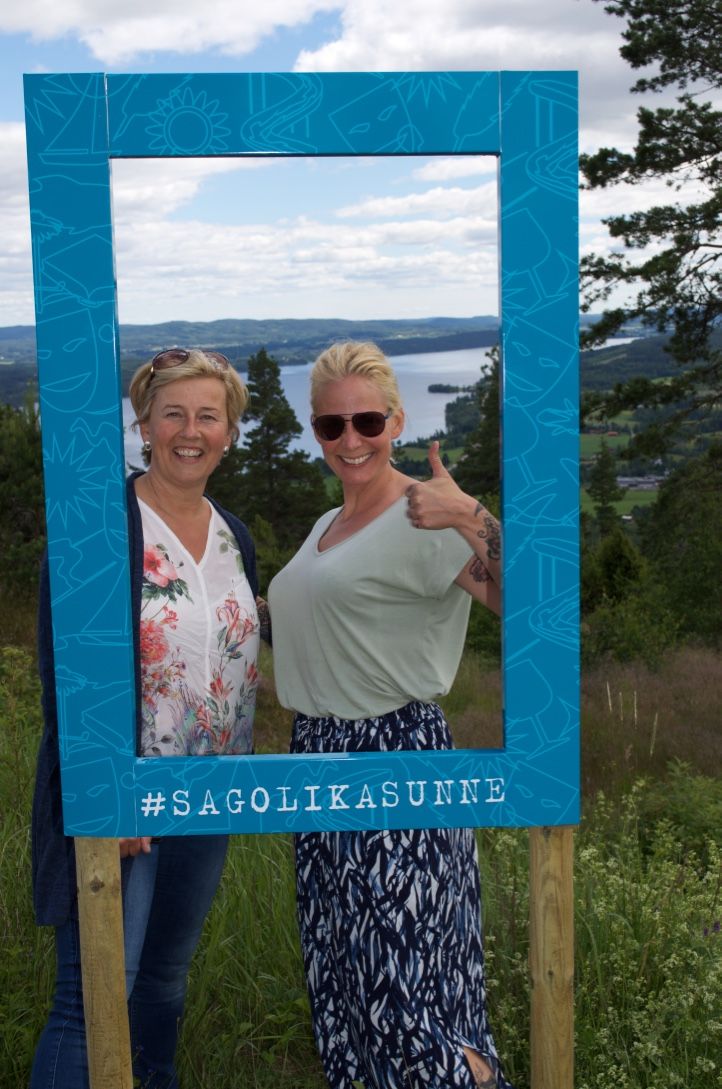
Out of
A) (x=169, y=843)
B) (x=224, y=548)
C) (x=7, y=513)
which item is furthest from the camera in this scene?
(x=7, y=513)

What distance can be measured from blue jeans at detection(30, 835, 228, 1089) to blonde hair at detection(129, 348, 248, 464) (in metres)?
1.08

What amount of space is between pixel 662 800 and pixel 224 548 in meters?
5.01

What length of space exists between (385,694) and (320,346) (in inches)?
30.8

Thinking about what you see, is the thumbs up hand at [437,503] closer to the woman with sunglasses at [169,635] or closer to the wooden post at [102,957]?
the woman with sunglasses at [169,635]

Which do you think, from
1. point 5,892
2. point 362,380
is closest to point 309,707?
point 362,380

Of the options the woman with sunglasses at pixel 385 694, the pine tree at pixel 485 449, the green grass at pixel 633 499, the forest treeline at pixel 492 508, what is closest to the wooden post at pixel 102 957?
the woman with sunglasses at pixel 385 694

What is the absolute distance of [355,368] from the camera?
2.32 m

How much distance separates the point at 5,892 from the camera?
12.5 ft

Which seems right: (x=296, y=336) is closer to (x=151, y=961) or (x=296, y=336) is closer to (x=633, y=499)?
(x=151, y=961)

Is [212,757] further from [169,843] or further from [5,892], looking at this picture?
[5,892]

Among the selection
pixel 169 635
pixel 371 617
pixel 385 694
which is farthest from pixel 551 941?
pixel 169 635

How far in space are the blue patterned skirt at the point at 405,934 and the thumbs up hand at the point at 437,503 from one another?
0.45m

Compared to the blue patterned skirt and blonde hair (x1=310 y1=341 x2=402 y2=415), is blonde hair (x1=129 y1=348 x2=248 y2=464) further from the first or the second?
the blue patterned skirt

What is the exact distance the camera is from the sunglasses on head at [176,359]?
232 cm
